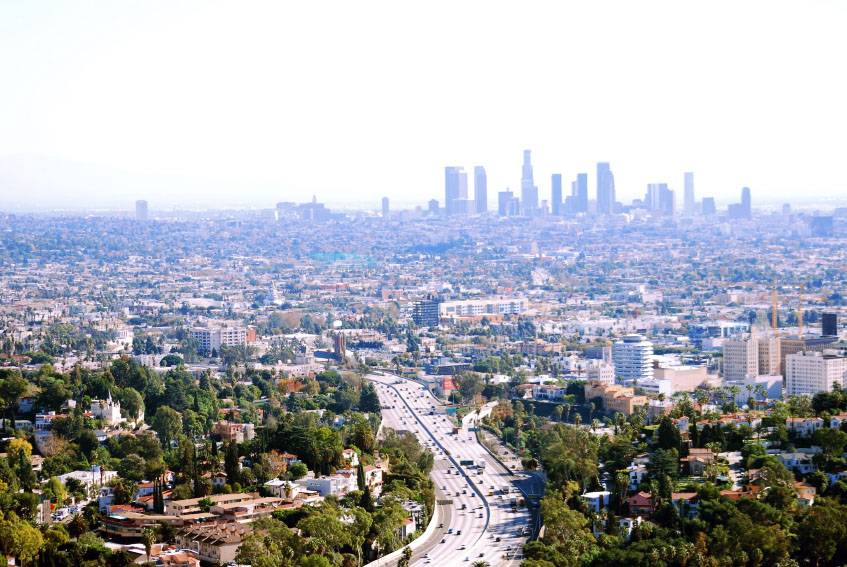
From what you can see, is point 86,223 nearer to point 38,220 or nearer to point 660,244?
point 38,220

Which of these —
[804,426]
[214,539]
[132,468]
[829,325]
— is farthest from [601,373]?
[214,539]

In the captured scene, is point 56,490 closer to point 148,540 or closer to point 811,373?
point 148,540

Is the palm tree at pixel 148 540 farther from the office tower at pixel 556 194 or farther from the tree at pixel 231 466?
the office tower at pixel 556 194

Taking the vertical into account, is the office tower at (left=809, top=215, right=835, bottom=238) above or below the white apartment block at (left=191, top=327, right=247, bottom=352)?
below

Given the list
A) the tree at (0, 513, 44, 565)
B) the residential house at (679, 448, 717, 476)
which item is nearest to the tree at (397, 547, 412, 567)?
the tree at (0, 513, 44, 565)

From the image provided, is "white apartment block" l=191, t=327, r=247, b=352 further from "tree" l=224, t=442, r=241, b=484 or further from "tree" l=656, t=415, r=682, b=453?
"tree" l=656, t=415, r=682, b=453

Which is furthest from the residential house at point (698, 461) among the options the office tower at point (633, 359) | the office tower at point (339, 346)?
the office tower at point (339, 346)

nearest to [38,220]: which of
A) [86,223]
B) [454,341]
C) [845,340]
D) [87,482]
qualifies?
[86,223]
